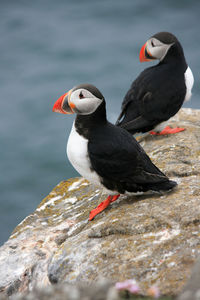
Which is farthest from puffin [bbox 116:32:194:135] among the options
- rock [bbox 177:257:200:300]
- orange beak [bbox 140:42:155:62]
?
rock [bbox 177:257:200:300]

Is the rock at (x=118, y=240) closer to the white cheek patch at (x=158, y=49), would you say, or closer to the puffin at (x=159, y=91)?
the puffin at (x=159, y=91)

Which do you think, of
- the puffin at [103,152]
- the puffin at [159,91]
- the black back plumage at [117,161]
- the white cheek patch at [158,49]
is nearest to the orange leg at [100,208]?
the puffin at [103,152]

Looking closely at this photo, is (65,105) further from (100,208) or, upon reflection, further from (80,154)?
(100,208)

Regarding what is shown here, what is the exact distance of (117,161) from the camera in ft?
14.0

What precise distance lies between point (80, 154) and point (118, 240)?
987mm

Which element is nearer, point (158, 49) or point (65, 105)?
point (65, 105)

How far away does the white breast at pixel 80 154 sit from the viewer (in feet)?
14.2

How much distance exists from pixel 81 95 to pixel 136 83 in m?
2.49

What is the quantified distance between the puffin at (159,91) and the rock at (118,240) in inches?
35.4

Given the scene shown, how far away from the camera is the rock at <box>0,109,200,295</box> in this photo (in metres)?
3.24

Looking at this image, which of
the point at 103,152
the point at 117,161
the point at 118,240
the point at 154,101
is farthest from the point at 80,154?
the point at 154,101

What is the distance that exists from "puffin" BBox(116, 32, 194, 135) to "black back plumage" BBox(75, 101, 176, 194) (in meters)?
2.01

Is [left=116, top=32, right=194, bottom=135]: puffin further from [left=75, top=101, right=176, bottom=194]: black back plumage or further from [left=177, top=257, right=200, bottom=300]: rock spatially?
[left=177, top=257, right=200, bottom=300]: rock

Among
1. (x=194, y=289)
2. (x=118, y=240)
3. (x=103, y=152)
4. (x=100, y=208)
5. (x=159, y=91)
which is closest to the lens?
(x=194, y=289)
